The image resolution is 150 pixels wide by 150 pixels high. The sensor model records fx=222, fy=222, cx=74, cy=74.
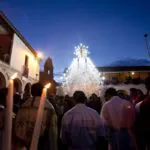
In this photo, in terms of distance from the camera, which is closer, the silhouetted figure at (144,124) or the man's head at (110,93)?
the silhouetted figure at (144,124)

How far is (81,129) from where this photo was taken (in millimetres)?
4016

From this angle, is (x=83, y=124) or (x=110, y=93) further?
(x=110, y=93)

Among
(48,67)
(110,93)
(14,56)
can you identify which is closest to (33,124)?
(110,93)

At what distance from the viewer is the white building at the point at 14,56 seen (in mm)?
17984

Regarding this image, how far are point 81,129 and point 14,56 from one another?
1748 centimetres

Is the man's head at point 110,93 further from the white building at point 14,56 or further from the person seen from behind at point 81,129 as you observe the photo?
the white building at point 14,56

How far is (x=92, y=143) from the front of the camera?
13.2 feet

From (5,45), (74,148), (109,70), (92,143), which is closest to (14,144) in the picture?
(74,148)

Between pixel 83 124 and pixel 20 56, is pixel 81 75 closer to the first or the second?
pixel 20 56

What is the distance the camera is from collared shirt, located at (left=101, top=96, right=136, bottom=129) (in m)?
4.73

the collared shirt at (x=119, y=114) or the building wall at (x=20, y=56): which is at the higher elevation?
the building wall at (x=20, y=56)

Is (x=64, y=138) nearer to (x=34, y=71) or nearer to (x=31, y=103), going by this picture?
(x=31, y=103)

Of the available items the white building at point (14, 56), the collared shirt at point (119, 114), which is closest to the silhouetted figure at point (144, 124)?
the collared shirt at point (119, 114)

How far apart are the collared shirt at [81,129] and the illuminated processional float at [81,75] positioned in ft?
96.2
